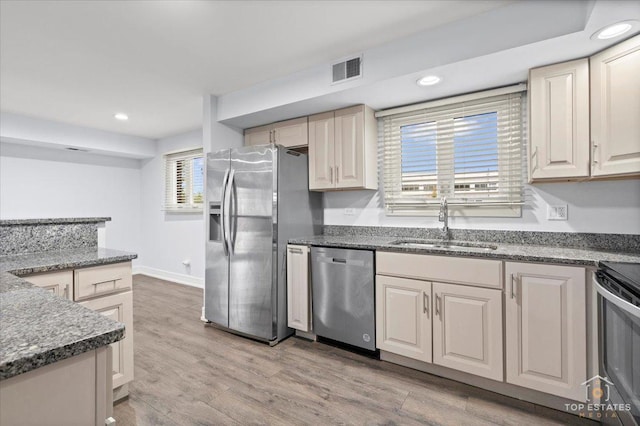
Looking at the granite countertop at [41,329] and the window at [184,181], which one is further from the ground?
the window at [184,181]

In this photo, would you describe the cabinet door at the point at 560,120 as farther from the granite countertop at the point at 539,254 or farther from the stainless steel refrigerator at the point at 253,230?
the stainless steel refrigerator at the point at 253,230

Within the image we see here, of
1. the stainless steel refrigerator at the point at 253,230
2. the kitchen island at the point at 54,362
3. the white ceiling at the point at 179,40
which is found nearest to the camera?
the kitchen island at the point at 54,362

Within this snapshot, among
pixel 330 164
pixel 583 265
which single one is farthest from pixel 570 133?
pixel 330 164

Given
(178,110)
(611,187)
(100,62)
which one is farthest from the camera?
(178,110)

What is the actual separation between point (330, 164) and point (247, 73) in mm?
1127

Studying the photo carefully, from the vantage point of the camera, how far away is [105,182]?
532 centimetres

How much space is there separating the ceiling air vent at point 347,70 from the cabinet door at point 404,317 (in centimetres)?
159

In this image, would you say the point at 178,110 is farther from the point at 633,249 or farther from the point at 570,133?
the point at 633,249

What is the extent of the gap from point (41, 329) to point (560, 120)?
8.85 feet

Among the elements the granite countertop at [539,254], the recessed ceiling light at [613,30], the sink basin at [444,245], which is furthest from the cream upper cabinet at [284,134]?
the recessed ceiling light at [613,30]

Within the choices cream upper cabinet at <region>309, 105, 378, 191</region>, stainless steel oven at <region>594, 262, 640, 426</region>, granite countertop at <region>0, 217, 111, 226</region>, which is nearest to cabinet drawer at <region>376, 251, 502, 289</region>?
stainless steel oven at <region>594, 262, 640, 426</region>

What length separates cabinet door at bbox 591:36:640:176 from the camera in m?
1.71

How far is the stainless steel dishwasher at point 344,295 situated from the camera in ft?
7.93

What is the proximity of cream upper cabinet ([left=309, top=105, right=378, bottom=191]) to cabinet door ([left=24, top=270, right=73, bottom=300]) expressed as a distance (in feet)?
6.57
